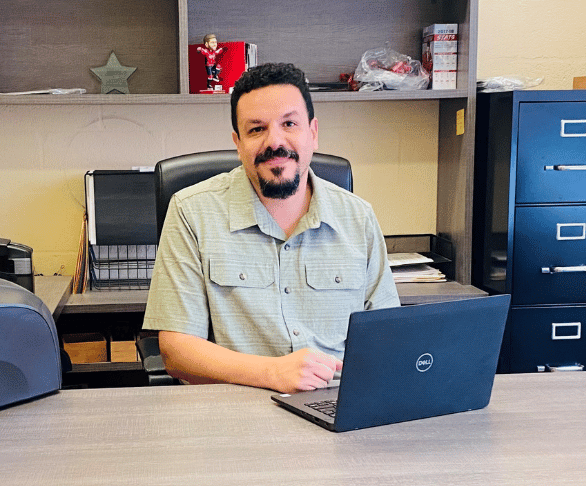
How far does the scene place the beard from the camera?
1.73 meters

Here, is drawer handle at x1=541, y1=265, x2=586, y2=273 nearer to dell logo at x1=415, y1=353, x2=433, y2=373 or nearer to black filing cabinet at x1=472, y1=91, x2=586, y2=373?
black filing cabinet at x1=472, y1=91, x2=586, y2=373

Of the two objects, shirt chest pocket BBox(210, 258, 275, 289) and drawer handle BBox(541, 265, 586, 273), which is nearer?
shirt chest pocket BBox(210, 258, 275, 289)

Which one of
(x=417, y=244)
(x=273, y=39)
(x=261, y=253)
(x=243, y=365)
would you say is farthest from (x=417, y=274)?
(x=243, y=365)

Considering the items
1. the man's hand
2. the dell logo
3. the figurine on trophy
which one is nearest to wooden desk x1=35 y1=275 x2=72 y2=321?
the figurine on trophy

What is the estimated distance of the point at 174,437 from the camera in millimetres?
1206

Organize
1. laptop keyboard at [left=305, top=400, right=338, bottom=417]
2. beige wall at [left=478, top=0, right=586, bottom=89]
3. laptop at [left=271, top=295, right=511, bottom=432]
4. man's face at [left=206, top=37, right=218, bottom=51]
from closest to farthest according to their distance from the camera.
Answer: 1. laptop at [left=271, top=295, right=511, bottom=432]
2. laptop keyboard at [left=305, top=400, right=338, bottom=417]
3. man's face at [left=206, top=37, right=218, bottom=51]
4. beige wall at [left=478, top=0, right=586, bottom=89]

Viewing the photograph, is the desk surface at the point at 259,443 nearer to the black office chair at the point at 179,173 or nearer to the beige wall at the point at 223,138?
the black office chair at the point at 179,173

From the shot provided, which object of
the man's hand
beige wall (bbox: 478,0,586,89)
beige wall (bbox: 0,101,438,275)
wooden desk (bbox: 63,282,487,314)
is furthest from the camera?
beige wall (bbox: 478,0,586,89)

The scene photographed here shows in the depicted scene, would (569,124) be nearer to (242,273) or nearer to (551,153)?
(551,153)

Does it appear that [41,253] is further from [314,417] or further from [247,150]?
[314,417]

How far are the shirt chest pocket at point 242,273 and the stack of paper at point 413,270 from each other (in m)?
1.01

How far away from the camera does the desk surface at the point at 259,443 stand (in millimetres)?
1074

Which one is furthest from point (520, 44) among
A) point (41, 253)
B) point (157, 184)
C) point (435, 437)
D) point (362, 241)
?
point (435, 437)

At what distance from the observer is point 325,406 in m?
1.32
